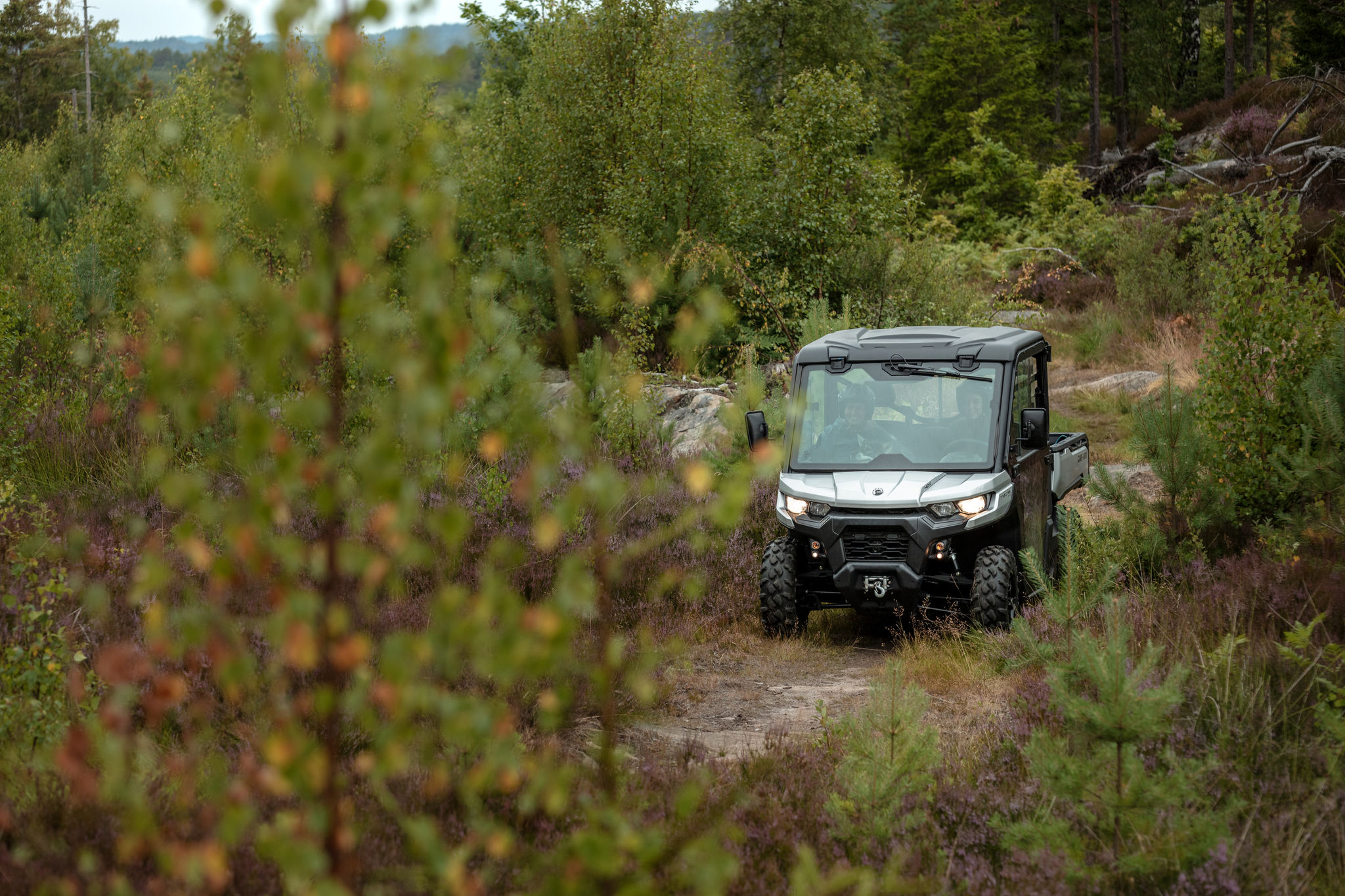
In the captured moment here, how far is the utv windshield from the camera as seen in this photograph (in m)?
7.46

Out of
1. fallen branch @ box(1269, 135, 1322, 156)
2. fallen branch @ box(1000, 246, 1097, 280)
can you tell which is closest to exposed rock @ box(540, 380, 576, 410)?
fallen branch @ box(1000, 246, 1097, 280)

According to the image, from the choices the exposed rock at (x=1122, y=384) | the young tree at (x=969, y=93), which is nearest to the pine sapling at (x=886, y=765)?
the exposed rock at (x=1122, y=384)

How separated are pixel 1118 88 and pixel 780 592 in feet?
121

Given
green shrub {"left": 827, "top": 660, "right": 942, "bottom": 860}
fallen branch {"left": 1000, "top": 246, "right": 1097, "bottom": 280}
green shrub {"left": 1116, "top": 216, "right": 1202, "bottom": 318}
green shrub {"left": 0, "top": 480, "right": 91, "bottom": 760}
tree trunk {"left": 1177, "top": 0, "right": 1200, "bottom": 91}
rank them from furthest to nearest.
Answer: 1. tree trunk {"left": 1177, "top": 0, "right": 1200, "bottom": 91}
2. fallen branch {"left": 1000, "top": 246, "right": 1097, "bottom": 280}
3. green shrub {"left": 1116, "top": 216, "right": 1202, "bottom": 318}
4. green shrub {"left": 0, "top": 480, "right": 91, "bottom": 760}
5. green shrub {"left": 827, "top": 660, "right": 942, "bottom": 860}

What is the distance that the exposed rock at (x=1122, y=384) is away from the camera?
1653cm

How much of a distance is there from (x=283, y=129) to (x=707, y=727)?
475 centimetres

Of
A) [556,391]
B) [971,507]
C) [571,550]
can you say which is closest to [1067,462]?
[971,507]

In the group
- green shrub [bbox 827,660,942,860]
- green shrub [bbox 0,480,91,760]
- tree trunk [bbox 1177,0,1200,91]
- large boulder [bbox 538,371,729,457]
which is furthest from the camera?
tree trunk [bbox 1177,0,1200,91]

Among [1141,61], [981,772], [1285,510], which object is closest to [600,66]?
[1285,510]

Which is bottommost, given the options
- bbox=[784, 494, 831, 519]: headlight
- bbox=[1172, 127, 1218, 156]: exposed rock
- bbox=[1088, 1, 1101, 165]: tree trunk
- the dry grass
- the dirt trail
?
the dirt trail

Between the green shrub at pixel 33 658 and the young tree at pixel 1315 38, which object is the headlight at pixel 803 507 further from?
the young tree at pixel 1315 38

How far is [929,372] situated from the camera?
753 cm

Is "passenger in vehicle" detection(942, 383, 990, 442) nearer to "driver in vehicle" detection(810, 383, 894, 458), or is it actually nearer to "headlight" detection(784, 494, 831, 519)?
"driver in vehicle" detection(810, 383, 894, 458)

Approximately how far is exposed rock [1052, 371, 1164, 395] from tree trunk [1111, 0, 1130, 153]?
2219cm
